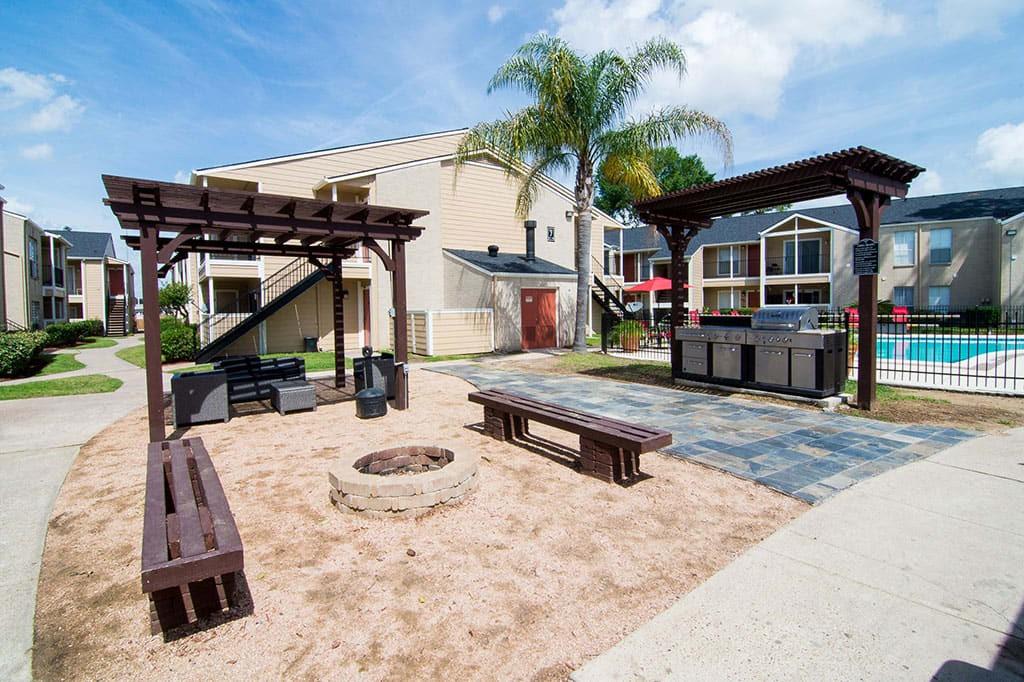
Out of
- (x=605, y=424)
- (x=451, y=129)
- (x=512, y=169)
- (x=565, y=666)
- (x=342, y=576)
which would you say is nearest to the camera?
(x=565, y=666)

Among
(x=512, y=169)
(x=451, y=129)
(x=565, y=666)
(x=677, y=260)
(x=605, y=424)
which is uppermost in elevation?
(x=451, y=129)

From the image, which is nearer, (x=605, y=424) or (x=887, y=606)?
(x=887, y=606)

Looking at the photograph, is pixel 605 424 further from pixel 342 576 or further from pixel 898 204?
pixel 898 204

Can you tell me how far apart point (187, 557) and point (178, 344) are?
17.4m

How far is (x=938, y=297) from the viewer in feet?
95.0

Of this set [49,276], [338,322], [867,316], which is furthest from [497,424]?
[49,276]

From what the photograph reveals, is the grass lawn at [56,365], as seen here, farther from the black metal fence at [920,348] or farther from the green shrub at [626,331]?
the green shrub at [626,331]

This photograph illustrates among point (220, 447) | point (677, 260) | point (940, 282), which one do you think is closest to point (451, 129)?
point (677, 260)

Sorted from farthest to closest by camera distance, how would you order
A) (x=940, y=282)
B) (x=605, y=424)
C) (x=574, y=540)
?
1. (x=940, y=282)
2. (x=605, y=424)
3. (x=574, y=540)

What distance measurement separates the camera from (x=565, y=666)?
269 centimetres

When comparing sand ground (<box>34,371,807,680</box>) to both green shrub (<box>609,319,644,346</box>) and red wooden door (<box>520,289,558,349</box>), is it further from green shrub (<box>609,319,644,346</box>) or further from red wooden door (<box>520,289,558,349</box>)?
red wooden door (<box>520,289,558,349</box>)

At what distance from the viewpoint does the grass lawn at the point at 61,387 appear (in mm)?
11586

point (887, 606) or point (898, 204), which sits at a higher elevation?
point (898, 204)

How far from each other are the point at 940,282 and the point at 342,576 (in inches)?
1378
